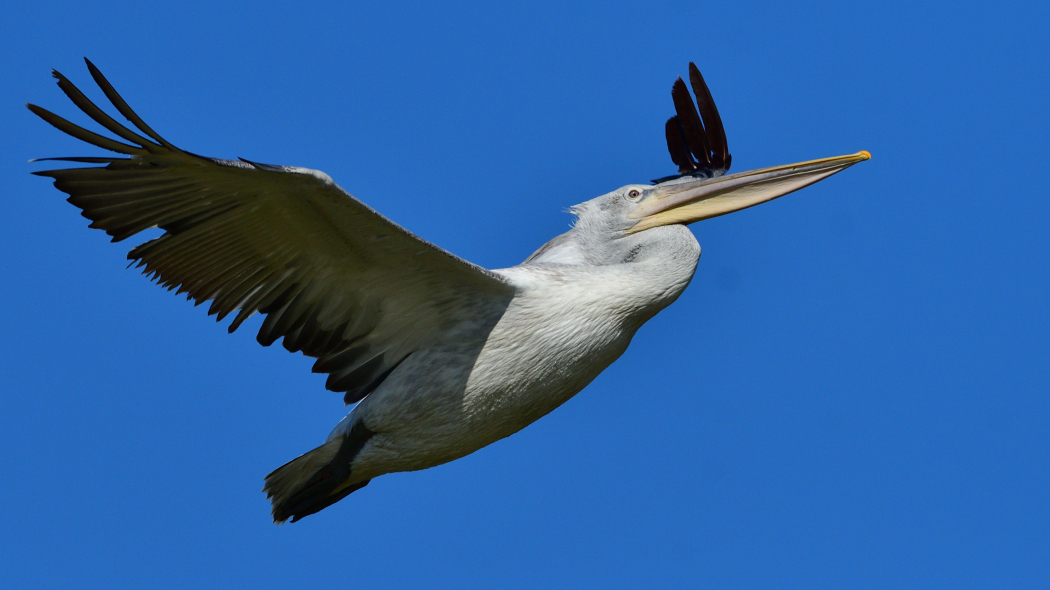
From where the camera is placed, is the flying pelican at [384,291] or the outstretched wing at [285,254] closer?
the outstretched wing at [285,254]

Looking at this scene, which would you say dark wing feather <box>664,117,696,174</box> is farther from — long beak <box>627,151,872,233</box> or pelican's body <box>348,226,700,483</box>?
pelican's body <box>348,226,700,483</box>

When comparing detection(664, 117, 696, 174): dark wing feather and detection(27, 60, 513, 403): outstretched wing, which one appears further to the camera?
detection(664, 117, 696, 174): dark wing feather

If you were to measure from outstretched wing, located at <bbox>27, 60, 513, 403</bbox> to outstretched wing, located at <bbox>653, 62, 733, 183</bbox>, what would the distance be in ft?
6.69

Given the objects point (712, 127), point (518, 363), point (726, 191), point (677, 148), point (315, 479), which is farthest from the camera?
point (677, 148)

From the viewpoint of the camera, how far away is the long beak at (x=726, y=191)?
255 inches

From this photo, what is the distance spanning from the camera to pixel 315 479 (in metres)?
6.41

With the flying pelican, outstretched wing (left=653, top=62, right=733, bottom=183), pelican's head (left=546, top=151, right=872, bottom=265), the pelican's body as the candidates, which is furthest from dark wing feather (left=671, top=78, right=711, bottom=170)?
the pelican's body

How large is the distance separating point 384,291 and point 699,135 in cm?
255

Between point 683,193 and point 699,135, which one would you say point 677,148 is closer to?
point 699,135

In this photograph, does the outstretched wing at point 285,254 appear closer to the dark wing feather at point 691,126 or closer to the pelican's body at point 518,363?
the pelican's body at point 518,363

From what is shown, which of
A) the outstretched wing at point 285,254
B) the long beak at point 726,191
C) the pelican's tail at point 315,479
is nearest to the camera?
the outstretched wing at point 285,254

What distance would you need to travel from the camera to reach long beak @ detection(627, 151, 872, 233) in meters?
6.49

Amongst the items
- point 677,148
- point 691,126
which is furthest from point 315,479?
point 691,126

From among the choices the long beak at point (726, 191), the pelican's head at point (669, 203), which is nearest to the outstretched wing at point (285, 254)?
the pelican's head at point (669, 203)
